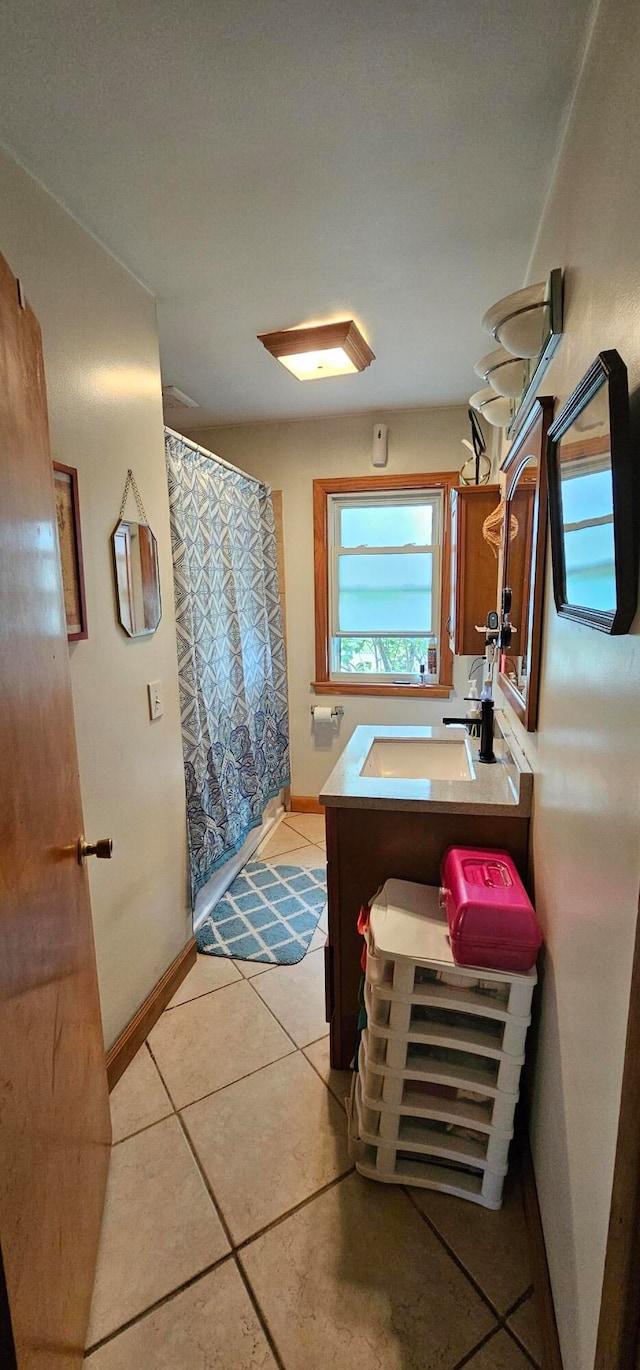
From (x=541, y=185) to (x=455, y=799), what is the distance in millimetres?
1580

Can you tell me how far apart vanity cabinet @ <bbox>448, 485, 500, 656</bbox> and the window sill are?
3.47ft

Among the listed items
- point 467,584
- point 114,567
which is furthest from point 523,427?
point 114,567

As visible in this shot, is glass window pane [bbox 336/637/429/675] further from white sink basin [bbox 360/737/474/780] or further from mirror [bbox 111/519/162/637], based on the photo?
mirror [bbox 111/519/162/637]

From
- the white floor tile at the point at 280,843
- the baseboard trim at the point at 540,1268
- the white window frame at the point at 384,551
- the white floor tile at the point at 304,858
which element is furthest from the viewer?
the white window frame at the point at 384,551

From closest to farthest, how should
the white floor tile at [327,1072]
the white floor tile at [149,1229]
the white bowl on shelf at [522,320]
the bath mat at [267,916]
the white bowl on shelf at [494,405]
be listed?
the white floor tile at [149,1229]
the white bowl on shelf at [522,320]
the white floor tile at [327,1072]
the white bowl on shelf at [494,405]
the bath mat at [267,916]

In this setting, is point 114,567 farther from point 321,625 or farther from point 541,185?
point 321,625

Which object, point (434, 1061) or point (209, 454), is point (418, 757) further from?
point (209, 454)

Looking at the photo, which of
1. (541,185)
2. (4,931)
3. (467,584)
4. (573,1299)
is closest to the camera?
(4,931)

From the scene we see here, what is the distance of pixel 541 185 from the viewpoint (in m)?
1.42

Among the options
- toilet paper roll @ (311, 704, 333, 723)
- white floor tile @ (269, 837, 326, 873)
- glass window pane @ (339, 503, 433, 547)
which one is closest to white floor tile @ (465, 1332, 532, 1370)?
white floor tile @ (269, 837, 326, 873)

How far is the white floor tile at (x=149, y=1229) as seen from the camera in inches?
45.5

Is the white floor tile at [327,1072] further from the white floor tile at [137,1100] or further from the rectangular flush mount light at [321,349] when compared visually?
the rectangular flush mount light at [321,349]

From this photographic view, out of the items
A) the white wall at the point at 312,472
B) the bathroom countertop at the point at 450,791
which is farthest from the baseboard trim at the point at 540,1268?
the white wall at the point at 312,472

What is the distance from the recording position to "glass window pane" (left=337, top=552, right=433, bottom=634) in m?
3.41
